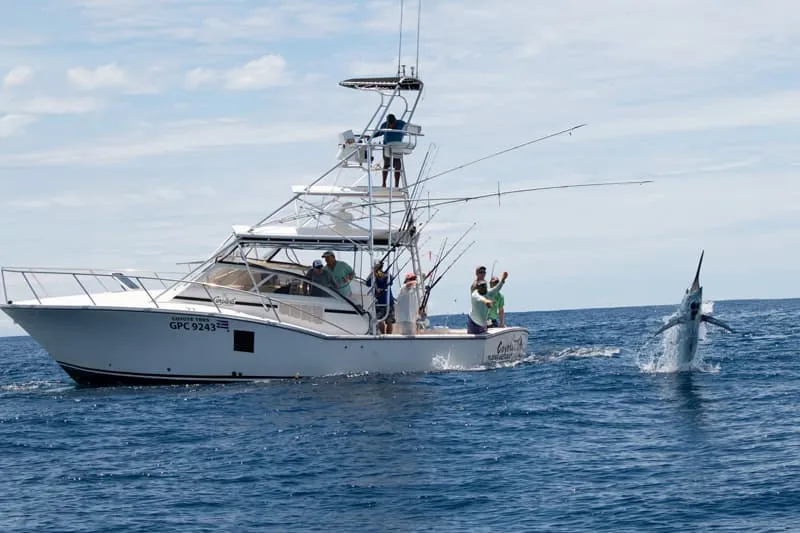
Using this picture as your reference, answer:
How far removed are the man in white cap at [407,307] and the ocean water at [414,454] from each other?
3.88 feet

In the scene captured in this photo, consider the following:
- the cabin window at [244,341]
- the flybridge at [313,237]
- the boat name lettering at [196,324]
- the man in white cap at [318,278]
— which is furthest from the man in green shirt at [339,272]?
the boat name lettering at [196,324]

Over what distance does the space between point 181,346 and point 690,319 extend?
408 inches

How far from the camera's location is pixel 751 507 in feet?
41.9

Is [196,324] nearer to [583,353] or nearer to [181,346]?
[181,346]

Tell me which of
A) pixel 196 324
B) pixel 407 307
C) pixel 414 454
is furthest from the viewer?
pixel 407 307

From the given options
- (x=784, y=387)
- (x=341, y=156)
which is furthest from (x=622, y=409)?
(x=341, y=156)

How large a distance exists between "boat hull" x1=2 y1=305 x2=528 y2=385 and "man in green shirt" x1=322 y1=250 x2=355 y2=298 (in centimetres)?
143

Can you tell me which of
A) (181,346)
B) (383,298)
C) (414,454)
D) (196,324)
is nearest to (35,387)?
(181,346)

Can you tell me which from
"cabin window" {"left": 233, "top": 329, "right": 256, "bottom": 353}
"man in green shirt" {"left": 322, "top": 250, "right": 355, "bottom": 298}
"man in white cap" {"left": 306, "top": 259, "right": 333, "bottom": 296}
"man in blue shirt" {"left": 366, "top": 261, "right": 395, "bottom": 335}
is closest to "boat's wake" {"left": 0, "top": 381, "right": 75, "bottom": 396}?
"cabin window" {"left": 233, "top": 329, "right": 256, "bottom": 353}

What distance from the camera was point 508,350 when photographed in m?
28.2

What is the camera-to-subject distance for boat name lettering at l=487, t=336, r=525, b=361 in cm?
2731

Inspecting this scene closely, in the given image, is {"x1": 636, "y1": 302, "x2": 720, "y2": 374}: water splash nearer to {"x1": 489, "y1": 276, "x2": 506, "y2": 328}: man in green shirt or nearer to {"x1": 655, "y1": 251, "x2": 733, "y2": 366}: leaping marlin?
{"x1": 655, "y1": 251, "x2": 733, "y2": 366}: leaping marlin

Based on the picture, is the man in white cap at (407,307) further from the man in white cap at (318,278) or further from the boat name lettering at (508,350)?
the boat name lettering at (508,350)

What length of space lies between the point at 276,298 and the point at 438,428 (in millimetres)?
7414
